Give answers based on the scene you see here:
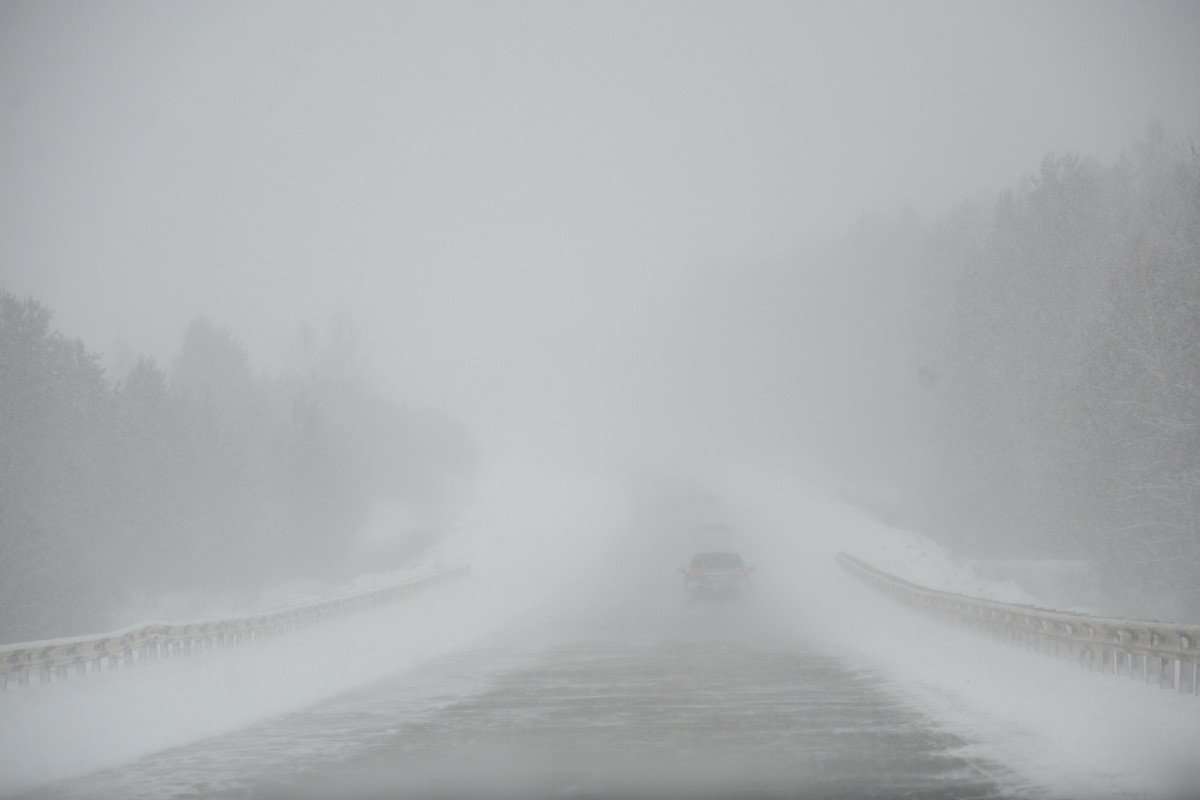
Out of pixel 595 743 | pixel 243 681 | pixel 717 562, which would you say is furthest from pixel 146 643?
pixel 717 562

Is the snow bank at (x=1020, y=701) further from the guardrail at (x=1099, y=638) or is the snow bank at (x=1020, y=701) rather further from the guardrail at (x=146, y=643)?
the guardrail at (x=146, y=643)

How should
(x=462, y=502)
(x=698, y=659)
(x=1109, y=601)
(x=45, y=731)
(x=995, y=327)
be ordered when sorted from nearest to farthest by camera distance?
(x=45, y=731) < (x=698, y=659) < (x=1109, y=601) < (x=995, y=327) < (x=462, y=502)

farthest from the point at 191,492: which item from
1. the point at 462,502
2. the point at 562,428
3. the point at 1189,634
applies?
the point at 562,428

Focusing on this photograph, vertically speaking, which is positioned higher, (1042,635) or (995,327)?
(995,327)

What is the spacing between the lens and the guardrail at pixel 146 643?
1343 cm

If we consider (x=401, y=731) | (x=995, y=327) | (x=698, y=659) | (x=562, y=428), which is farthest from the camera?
(x=562, y=428)

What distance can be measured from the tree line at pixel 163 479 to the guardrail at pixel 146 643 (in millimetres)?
17370

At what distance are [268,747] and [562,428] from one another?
136m

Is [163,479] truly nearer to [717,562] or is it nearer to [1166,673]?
[717,562]

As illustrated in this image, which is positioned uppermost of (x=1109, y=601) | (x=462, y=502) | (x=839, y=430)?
(x=839, y=430)

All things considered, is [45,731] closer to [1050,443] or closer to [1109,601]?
[1109,601]

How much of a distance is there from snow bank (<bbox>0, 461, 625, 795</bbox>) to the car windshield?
6284 millimetres

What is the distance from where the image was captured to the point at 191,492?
53.8 meters

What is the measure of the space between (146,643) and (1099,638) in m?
15.2
